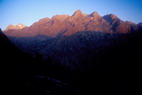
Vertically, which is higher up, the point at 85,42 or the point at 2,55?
the point at 85,42

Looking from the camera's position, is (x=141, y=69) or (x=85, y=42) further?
(x=85, y=42)

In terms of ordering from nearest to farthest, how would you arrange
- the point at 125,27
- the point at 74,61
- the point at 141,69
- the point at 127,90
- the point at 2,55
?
the point at 2,55 < the point at 127,90 < the point at 141,69 < the point at 74,61 < the point at 125,27

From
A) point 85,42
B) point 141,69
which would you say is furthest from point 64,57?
point 141,69

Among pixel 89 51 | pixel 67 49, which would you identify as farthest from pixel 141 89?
pixel 67 49

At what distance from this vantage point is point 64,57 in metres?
107

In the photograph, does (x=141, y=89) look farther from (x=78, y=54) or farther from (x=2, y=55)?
(x=78, y=54)

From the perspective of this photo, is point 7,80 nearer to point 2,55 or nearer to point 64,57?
point 2,55

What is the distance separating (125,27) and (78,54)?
105m

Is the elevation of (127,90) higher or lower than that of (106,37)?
lower

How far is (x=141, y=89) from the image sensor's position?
33812 mm

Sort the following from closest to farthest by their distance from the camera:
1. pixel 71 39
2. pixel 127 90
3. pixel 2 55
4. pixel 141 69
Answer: pixel 2 55 → pixel 127 90 → pixel 141 69 → pixel 71 39

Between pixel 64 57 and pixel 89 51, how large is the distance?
21.7 meters

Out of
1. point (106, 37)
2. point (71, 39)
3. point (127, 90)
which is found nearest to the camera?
point (127, 90)

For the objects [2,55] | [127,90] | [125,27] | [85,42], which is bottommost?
[127,90]
